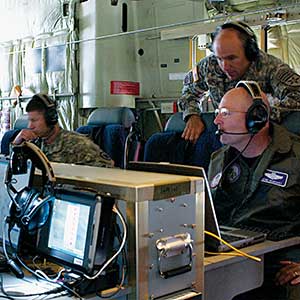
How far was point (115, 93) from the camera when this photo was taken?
518 cm

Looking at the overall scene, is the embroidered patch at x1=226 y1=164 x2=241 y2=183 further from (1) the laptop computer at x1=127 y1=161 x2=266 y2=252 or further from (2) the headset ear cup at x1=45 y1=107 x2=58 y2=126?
(2) the headset ear cup at x1=45 y1=107 x2=58 y2=126

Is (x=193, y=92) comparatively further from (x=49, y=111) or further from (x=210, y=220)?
(x=210, y=220)

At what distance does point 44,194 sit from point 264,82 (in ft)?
4.62

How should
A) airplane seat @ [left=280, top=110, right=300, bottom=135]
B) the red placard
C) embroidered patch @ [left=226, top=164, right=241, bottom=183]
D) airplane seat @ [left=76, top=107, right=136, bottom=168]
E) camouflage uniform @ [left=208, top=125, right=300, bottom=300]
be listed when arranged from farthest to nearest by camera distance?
the red placard → airplane seat @ [left=76, top=107, right=136, bottom=168] → airplane seat @ [left=280, top=110, right=300, bottom=135] → embroidered patch @ [left=226, top=164, right=241, bottom=183] → camouflage uniform @ [left=208, top=125, right=300, bottom=300]

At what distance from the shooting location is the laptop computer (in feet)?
4.32

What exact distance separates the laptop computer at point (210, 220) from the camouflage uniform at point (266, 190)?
17cm

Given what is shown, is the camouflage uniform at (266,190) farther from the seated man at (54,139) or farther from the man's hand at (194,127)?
the seated man at (54,139)

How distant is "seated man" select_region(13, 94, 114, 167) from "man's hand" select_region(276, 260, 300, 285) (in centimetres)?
118

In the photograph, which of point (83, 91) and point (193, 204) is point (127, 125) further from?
point (193, 204)

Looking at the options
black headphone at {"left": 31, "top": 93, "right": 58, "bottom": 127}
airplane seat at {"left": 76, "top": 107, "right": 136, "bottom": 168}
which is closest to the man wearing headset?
black headphone at {"left": 31, "top": 93, "right": 58, "bottom": 127}

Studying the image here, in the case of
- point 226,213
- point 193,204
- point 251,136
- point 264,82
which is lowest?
point 226,213

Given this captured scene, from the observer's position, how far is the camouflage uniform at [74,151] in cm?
258

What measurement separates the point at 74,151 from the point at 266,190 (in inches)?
44.4

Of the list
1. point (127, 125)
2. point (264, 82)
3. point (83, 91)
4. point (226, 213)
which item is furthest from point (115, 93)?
point (226, 213)
